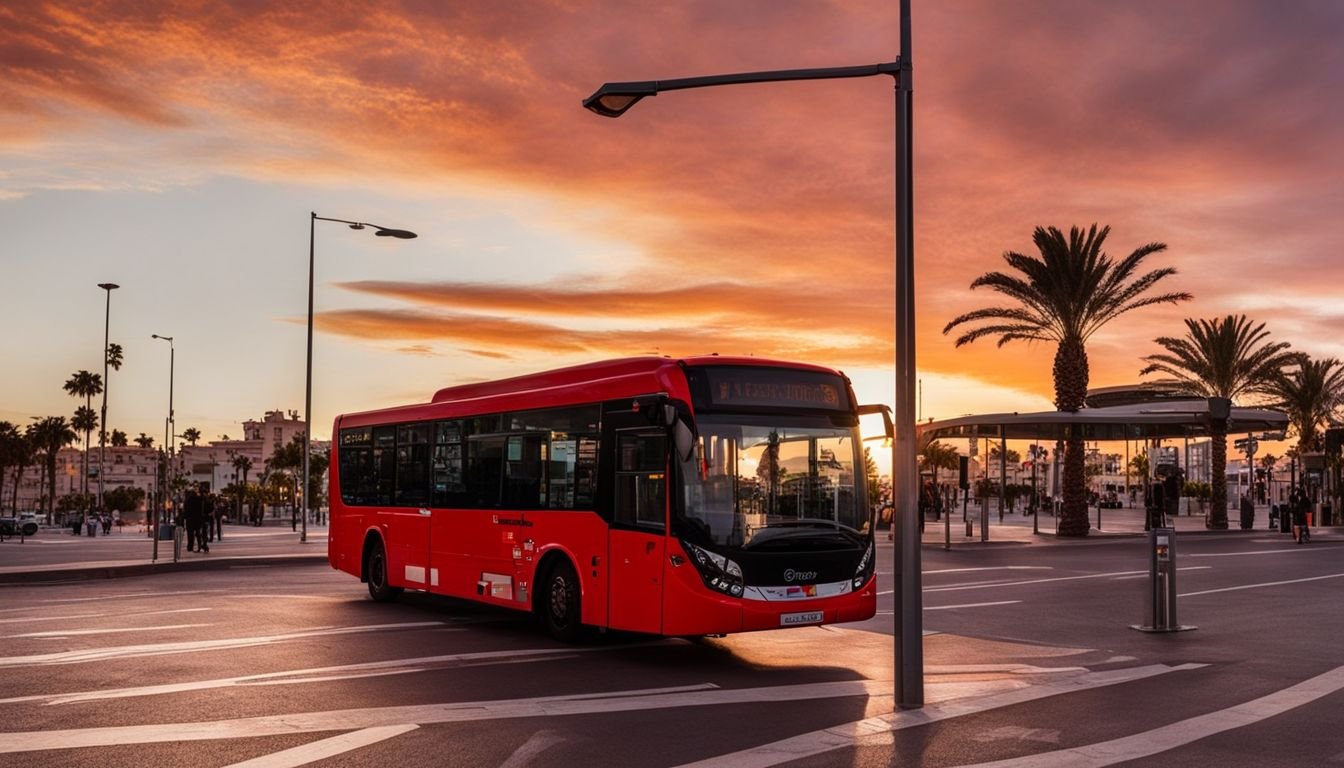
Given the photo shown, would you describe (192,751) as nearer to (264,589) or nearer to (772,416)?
(772,416)

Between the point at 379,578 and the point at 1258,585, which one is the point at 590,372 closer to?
the point at 379,578

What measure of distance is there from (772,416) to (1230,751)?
5.82 m

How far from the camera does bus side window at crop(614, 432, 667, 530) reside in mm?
12672

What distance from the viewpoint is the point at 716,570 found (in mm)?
12148

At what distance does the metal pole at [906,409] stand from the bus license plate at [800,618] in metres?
2.07

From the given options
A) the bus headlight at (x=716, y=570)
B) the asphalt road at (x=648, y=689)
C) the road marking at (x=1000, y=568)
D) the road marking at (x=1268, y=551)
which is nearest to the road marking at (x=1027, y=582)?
the road marking at (x=1000, y=568)

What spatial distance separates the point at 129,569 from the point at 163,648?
1339 cm

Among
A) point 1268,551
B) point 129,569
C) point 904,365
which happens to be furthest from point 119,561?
point 1268,551

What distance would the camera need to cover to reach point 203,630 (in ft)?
50.1

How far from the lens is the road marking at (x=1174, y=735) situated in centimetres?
805

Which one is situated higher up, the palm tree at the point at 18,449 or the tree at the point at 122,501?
the palm tree at the point at 18,449

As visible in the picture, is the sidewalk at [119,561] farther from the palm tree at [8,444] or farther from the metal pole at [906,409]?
the palm tree at [8,444]

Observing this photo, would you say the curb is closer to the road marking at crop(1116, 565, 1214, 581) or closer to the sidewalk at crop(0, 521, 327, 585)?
the sidewalk at crop(0, 521, 327, 585)

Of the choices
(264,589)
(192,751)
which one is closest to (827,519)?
(192,751)
